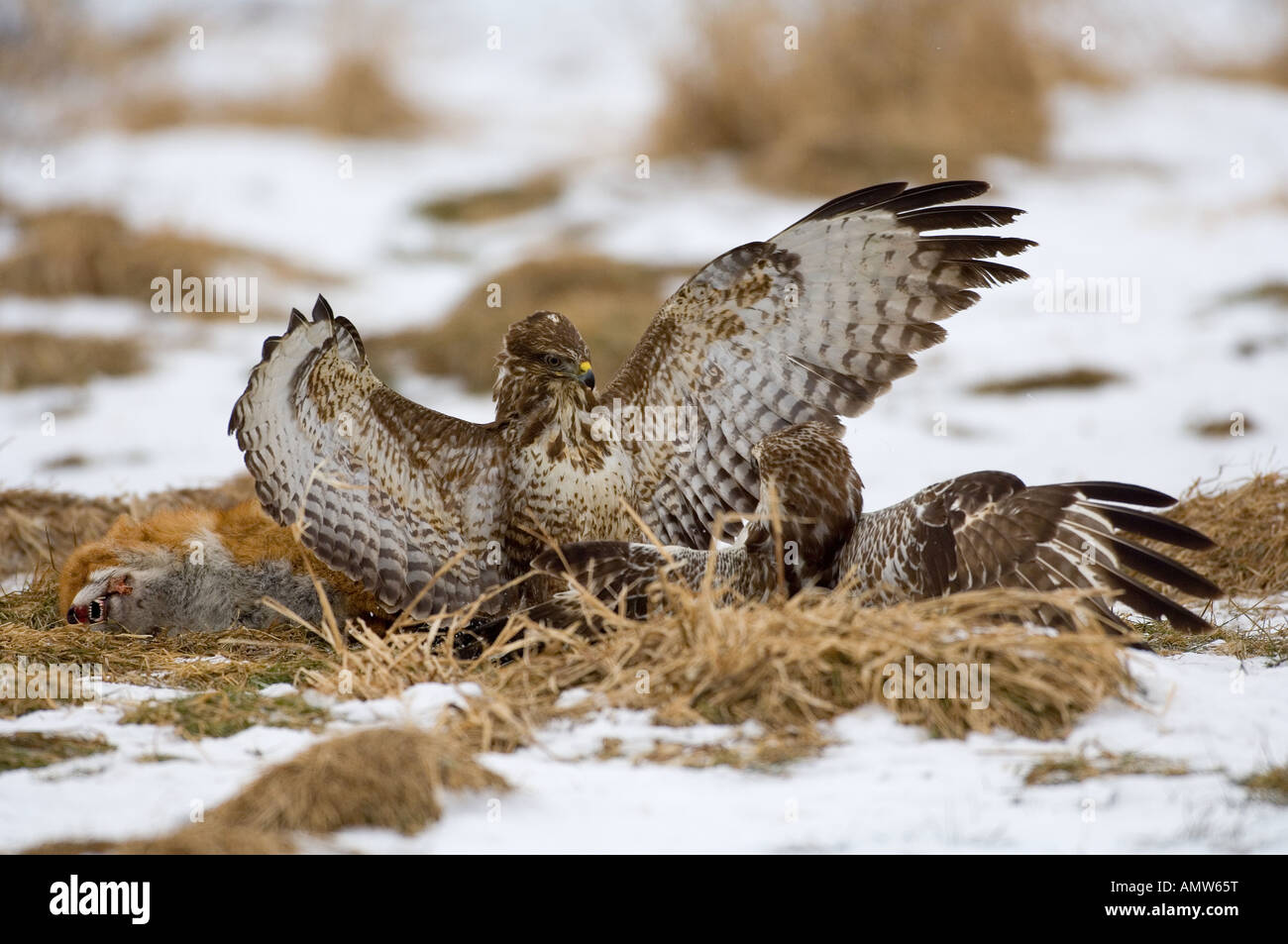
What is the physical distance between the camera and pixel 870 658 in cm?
341

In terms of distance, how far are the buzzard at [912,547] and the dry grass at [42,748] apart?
1354 millimetres

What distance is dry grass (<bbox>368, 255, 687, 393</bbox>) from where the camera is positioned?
9500 millimetres

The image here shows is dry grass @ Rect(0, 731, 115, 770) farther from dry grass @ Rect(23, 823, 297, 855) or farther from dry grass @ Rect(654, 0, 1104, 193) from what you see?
dry grass @ Rect(654, 0, 1104, 193)

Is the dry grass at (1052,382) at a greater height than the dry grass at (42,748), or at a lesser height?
greater

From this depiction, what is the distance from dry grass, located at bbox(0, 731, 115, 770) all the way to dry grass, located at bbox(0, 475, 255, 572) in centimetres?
248

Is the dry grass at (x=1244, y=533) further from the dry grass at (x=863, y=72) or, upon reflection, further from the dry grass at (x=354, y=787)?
the dry grass at (x=863, y=72)

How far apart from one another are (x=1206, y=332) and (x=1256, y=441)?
7.43 feet

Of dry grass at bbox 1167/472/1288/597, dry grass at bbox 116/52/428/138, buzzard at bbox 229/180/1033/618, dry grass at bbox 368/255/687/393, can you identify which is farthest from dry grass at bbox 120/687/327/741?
dry grass at bbox 116/52/428/138

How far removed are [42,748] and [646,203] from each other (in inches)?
420

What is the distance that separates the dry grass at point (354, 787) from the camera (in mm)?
2775

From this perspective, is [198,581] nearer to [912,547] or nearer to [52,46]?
[912,547]

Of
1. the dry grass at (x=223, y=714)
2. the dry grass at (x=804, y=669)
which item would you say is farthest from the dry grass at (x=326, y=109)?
the dry grass at (x=804, y=669)

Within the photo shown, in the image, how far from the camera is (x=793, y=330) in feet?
15.2

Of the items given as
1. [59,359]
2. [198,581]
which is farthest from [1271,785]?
[59,359]
